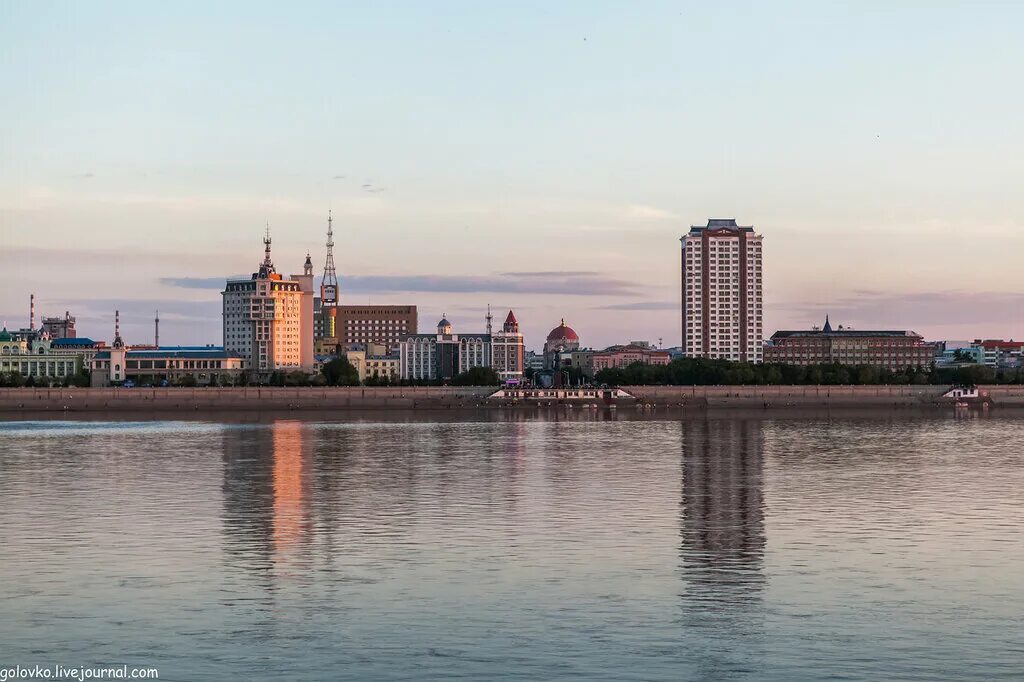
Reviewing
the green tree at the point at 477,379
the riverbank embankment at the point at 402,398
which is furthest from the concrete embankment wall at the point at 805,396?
the green tree at the point at 477,379

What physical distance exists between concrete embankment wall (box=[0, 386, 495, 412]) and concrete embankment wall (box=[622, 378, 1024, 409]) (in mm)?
18966

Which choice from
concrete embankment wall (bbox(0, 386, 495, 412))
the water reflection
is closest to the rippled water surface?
the water reflection

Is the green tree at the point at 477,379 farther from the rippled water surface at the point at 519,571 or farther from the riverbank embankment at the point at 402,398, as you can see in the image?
the rippled water surface at the point at 519,571

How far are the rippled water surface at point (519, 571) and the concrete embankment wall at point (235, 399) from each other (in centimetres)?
8567

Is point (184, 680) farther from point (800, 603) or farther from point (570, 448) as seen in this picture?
point (570, 448)

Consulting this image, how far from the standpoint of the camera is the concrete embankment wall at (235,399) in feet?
439

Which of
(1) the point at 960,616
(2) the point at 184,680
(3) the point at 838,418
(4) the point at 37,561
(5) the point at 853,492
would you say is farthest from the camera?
(3) the point at 838,418

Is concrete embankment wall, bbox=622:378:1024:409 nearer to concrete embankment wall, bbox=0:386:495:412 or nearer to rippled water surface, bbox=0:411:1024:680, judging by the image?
concrete embankment wall, bbox=0:386:495:412

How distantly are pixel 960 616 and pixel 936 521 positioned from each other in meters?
11.6

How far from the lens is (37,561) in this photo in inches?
1025

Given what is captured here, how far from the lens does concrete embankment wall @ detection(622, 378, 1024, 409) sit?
137 meters

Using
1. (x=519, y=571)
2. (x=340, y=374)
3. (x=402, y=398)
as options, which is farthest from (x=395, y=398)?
(x=519, y=571)

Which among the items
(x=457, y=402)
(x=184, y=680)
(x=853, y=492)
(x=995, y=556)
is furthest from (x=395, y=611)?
(x=457, y=402)

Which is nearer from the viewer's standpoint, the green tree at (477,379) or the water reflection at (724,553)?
the water reflection at (724,553)
